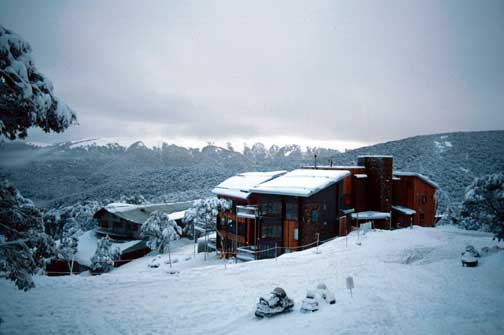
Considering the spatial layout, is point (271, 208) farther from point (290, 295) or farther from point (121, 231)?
point (121, 231)

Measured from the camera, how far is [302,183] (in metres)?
30.0

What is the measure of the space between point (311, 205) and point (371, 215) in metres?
8.54

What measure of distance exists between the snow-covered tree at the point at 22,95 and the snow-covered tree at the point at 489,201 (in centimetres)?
1860

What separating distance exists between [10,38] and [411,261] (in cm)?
2027

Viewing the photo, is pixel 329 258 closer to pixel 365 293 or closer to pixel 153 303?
pixel 365 293

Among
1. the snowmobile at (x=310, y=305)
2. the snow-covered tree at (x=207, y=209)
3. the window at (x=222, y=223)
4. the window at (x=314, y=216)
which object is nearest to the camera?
the snowmobile at (x=310, y=305)

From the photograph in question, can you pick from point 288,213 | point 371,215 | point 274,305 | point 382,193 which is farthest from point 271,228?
point 274,305

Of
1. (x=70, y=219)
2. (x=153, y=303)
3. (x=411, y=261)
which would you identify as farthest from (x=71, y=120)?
(x=70, y=219)

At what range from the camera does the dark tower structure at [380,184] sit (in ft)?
113

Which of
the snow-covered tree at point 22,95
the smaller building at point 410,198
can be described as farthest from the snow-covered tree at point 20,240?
the smaller building at point 410,198

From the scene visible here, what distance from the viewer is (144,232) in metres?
39.9

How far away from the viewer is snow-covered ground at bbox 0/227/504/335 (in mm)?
10984

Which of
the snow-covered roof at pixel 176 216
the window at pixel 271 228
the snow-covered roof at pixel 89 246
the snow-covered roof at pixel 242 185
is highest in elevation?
the snow-covered roof at pixel 242 185

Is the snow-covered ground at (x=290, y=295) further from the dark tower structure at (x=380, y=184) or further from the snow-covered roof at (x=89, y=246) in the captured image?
the snow-covered roof at (x=89, y=246)
